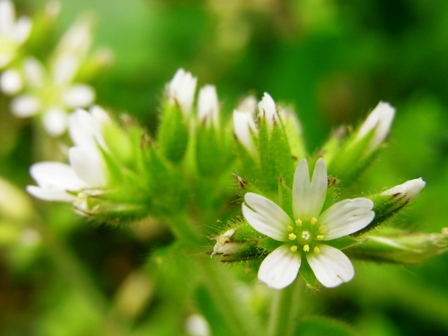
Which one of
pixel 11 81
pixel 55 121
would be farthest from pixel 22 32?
pixel 55 121

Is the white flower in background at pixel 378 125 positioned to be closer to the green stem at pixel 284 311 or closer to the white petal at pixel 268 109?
the white petal at pixel 268 109

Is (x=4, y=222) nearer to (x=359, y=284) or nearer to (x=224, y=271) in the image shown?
(x=224, y=271)

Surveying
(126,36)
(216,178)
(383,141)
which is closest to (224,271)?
(216,178)

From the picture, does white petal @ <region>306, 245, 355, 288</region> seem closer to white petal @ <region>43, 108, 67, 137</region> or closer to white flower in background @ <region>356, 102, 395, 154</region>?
white flower in background @ <region>356, 102, 395, 154</region>

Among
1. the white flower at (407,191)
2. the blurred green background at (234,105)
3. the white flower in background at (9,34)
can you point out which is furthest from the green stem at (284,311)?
the white flower in background at (9,34)

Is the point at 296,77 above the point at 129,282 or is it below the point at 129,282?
above
